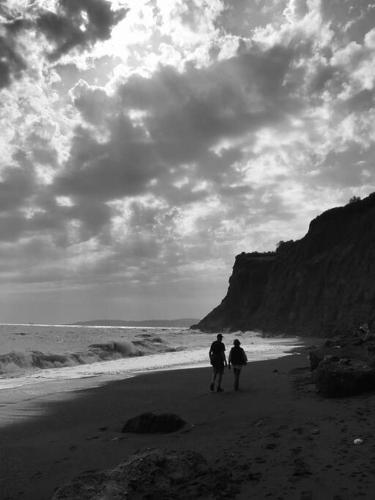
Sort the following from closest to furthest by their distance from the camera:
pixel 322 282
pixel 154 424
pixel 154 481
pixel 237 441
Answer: pixel 154 481, pixel 237 441, pixel 154 424, pixel 322 282

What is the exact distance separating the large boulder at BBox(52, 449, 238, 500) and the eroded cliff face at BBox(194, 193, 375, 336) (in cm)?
4578

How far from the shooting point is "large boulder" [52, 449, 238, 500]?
448 cm

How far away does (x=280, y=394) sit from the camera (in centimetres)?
1088

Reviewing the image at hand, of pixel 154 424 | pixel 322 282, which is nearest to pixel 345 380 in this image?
pixel 154 424

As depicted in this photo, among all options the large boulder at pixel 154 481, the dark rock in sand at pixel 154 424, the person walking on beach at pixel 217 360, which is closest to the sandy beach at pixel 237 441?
the dark rock in sand at pixel 154 424

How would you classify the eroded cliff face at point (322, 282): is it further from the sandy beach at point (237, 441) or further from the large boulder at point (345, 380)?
the sandy beach at point (237, 441)

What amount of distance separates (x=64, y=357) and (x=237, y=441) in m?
22.1

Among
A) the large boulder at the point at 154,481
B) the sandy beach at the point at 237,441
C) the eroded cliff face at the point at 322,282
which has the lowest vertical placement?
the sandy beach at the point at 237,441

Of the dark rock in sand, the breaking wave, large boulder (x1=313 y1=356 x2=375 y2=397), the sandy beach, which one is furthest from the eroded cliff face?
the dark rock in sand

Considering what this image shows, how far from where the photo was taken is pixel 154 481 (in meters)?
4.83

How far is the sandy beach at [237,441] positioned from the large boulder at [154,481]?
31cm

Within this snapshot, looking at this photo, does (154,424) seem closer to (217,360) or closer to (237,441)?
(237,441)

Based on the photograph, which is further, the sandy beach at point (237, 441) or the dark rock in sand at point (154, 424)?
the dark rock in sand at point (154, 424)

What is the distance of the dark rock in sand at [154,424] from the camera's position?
7.80m
